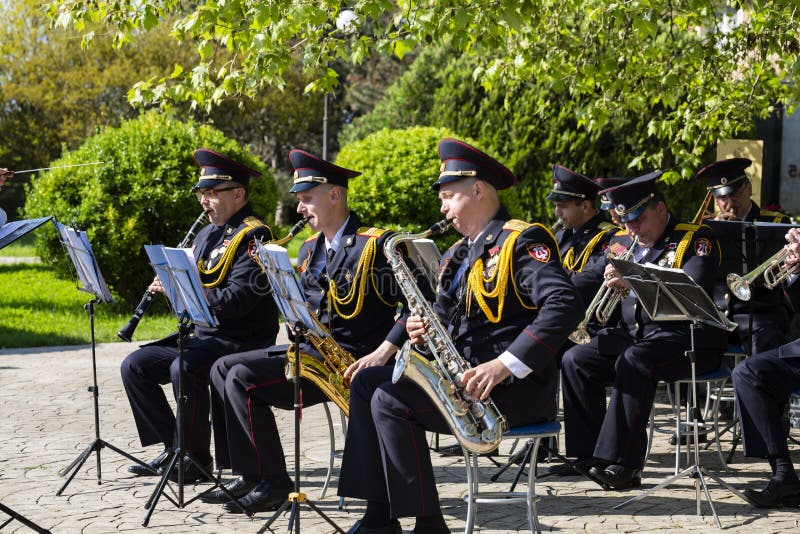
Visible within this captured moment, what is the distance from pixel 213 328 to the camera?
6039 mm

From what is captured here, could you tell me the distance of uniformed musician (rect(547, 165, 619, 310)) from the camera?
6.97m

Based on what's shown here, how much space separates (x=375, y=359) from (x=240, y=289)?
3.60ft

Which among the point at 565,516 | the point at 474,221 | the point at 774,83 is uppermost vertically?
the point at 774,83

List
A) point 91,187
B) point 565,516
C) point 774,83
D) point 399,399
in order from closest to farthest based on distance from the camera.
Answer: point 399,399 < point 565,516 < point 774,83 < point 91,187

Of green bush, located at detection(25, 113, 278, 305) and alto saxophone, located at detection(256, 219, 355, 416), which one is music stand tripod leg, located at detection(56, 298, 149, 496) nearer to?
alto saxophone, located at detection(256, 219, 355, 416)

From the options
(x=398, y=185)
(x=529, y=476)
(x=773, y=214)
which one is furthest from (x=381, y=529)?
(x=398, y=185)

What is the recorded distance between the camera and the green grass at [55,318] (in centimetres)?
1218

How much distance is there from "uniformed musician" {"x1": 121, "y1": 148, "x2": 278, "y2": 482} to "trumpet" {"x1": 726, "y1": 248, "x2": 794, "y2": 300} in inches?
114

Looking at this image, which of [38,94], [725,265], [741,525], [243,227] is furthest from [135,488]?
[38,94]

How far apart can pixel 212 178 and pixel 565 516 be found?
3036 millimetres

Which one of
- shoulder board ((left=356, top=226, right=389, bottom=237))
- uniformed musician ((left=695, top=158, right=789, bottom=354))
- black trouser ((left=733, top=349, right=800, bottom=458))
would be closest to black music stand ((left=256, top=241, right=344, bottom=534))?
shoulder board ((left=356, top=226, right=389, bottom=237))

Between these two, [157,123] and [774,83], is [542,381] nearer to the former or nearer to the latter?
[774,83]

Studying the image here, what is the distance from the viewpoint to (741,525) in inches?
198

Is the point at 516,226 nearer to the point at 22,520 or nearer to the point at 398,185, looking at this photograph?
the point at 22,520
